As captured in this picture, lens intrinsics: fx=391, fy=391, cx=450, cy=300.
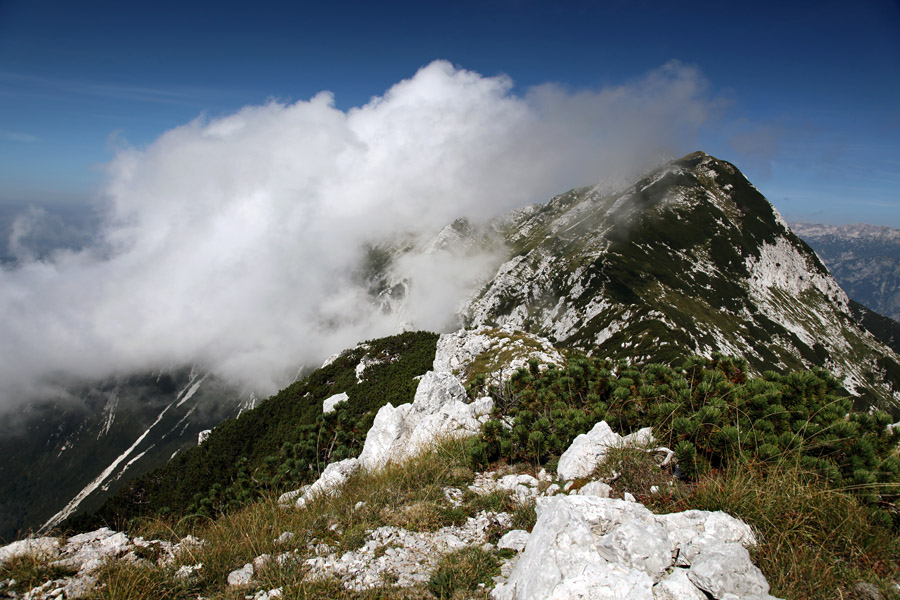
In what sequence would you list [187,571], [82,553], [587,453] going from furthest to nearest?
1. [587,453]
2. [82,553]
3. [187,571]

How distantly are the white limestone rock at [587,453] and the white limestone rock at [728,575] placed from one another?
2812 millimetres

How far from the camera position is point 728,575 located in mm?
3711

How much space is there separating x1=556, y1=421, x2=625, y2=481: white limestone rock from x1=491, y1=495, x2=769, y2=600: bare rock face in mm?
1769

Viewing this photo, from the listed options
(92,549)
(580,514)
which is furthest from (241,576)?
(580,514)

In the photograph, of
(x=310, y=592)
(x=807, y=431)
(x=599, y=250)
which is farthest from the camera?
(x=599, y=250)

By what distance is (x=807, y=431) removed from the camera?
626 centimetres

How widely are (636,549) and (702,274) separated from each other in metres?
210

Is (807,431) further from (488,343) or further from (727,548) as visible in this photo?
(488,343)

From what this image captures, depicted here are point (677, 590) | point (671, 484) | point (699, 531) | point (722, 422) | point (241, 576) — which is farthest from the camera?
point (722, 422)

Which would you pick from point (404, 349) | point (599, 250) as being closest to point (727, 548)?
point (404, 349)

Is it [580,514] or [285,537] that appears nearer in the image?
[580,514]

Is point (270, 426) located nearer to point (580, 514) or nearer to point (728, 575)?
point (580, 514)

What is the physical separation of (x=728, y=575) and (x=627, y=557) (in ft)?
2.88

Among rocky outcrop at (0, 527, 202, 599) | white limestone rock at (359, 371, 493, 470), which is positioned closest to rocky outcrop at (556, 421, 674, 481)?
white limestone rock at (359, 371, 493, 470)
